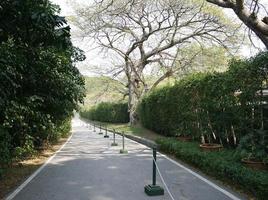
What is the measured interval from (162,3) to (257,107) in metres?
21.9

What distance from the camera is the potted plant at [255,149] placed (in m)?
9.44

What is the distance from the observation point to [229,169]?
30.0ft

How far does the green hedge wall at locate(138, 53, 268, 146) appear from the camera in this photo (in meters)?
10.8

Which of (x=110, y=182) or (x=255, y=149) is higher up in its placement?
(x=255, y=149)

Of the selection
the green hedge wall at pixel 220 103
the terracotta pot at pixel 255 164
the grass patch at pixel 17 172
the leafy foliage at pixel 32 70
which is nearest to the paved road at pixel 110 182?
the grass patch at pixel 17 172

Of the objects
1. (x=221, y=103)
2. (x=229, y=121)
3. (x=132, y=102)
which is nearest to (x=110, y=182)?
(x=221, y=103)

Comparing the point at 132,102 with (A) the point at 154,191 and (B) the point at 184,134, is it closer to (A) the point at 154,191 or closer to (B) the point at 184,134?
(B) the point at 184,134

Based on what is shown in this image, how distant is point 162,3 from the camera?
31359 millimetres

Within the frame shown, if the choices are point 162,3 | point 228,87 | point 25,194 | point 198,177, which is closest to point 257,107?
point 228,87

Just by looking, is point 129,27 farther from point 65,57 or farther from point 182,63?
point 65,57

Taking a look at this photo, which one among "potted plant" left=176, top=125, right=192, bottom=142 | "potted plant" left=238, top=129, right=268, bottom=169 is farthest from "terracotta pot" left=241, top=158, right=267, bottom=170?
"potted plant" left=176, top=125, right=192, bottom=142

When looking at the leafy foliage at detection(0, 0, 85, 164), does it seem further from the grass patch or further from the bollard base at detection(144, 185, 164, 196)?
the bollard base at detection(144, 185, 164, 196)

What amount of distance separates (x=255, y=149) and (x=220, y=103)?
3.51 m

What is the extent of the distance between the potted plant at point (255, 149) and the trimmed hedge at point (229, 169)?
251mm
